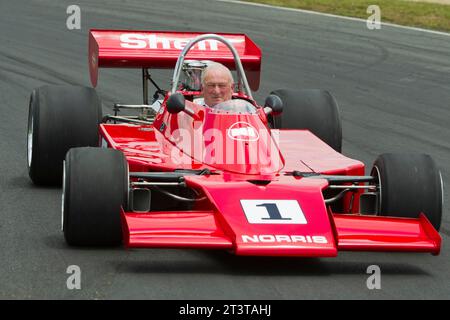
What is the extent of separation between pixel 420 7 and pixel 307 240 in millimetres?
17811

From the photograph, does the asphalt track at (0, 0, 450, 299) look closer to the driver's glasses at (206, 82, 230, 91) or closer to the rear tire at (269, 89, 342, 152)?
the rear tire at (269, 89, 342, 152)

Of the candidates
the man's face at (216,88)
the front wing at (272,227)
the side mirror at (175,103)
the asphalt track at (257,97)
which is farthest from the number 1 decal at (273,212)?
the man's face at (216,88)

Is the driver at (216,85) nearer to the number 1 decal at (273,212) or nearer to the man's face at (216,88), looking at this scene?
the man's face at (216,88)

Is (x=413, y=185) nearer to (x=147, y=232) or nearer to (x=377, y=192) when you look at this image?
(x=377, y=192)

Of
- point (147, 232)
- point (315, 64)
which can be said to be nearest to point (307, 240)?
point (147, 232)

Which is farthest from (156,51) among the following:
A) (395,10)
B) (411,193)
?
(395,10)

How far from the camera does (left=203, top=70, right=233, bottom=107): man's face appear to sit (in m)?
9.87

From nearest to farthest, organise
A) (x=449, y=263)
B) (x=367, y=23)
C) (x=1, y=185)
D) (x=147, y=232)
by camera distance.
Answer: (x=147, y=232) < (x=449, y=263) < (x=1, y=185) < (x=367, y=23)

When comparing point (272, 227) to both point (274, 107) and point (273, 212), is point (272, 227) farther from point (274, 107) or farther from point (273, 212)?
point (274, 107)

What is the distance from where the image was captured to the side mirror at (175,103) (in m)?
9.60

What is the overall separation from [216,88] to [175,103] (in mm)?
411

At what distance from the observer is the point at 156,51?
11.8m

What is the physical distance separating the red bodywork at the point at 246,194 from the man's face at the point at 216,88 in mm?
169

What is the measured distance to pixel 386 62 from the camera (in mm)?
20156
